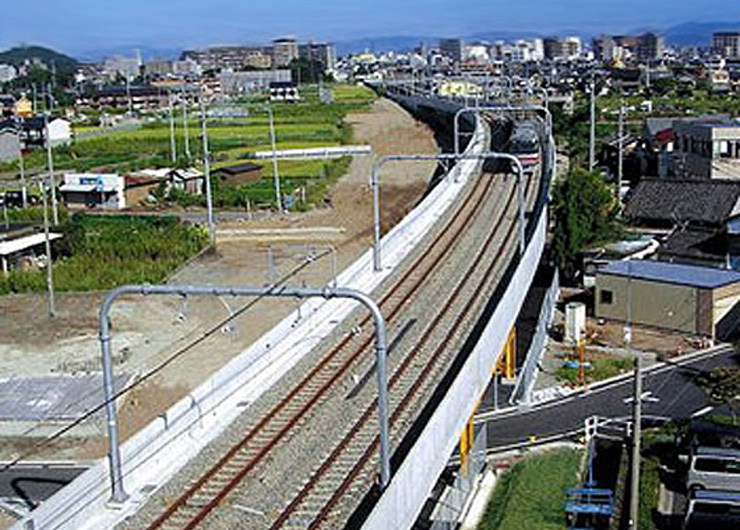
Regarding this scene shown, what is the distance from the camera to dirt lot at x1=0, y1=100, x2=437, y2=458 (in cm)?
1158

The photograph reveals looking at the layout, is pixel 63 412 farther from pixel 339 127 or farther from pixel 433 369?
pixel 339 127

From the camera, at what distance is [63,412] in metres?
10.5

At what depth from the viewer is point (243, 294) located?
17.6 ft

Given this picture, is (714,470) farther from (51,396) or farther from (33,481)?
(51,396)

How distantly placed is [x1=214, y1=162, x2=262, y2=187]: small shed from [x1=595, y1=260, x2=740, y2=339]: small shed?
54.0ft

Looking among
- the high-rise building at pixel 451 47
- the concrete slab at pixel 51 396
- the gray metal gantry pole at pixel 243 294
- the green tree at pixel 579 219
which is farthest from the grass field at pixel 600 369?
Result: the high-rise building at pixel 451 47

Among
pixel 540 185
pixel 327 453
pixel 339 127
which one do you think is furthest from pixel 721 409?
pixel 339 127

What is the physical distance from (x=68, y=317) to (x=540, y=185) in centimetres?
918

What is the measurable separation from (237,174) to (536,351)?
18.3 meters

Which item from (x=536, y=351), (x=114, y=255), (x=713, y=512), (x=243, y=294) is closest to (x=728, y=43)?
(x=114, y=255)

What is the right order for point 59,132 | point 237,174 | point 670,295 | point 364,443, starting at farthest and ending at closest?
point 59,132, point 237,174, point 670,295, point 364,443

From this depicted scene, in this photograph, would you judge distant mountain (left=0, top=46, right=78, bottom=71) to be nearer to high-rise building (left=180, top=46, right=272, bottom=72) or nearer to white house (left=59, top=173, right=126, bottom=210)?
high-rise building (left=180, top=46, right=272, bottom=72)

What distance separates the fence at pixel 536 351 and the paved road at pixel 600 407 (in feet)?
0.77

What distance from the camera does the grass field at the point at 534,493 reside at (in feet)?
25.8
